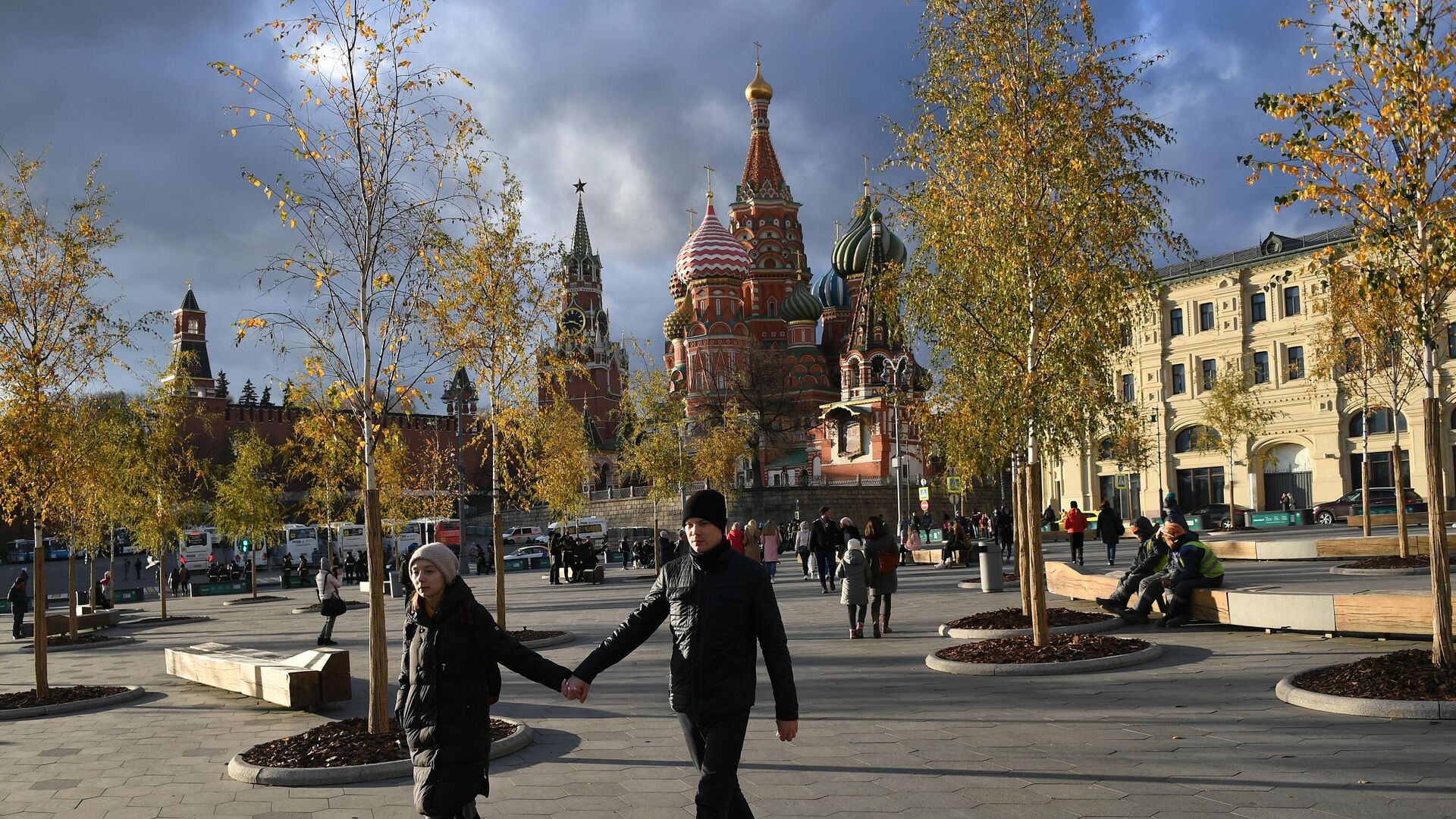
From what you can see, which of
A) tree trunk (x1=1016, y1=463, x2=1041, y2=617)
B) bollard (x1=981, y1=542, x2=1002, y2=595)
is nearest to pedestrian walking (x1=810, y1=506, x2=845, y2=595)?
bollard (x1=981, y1=542, x2=1002, y2=595)

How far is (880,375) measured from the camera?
68812 mm

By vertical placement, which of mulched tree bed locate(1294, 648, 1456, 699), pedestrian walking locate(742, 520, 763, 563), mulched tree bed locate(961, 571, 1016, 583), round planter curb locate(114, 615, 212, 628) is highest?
pedestrian walking locate(742, 520, 763, 563)

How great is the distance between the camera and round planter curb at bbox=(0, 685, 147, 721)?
459 inches

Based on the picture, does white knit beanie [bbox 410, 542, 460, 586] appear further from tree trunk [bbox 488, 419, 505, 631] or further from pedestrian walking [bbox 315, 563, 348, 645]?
pedestrian walking [bbox 315, 563, 348, 645]

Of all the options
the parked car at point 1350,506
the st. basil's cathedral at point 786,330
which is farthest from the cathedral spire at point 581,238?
the parked car at point 1350,506

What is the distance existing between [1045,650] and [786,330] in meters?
67.8

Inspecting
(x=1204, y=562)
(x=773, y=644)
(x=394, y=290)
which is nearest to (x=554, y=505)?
(x=1204, y=562)

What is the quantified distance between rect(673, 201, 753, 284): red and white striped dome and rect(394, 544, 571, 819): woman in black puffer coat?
234ft

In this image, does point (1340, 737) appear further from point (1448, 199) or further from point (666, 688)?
point (666, 688)

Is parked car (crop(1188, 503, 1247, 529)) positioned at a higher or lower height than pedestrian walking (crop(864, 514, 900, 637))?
lower

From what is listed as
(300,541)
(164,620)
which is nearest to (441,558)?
(164,620)

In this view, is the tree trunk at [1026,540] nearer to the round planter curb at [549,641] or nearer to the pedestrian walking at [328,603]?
the round planter curb at [549,641]

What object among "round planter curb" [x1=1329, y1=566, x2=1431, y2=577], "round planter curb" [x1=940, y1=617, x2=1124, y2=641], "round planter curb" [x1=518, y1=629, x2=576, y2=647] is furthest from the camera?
"round planter curb" [x1=1329, y1=566, x2=1431, y2=577]

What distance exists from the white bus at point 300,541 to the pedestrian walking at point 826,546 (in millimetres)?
39953
